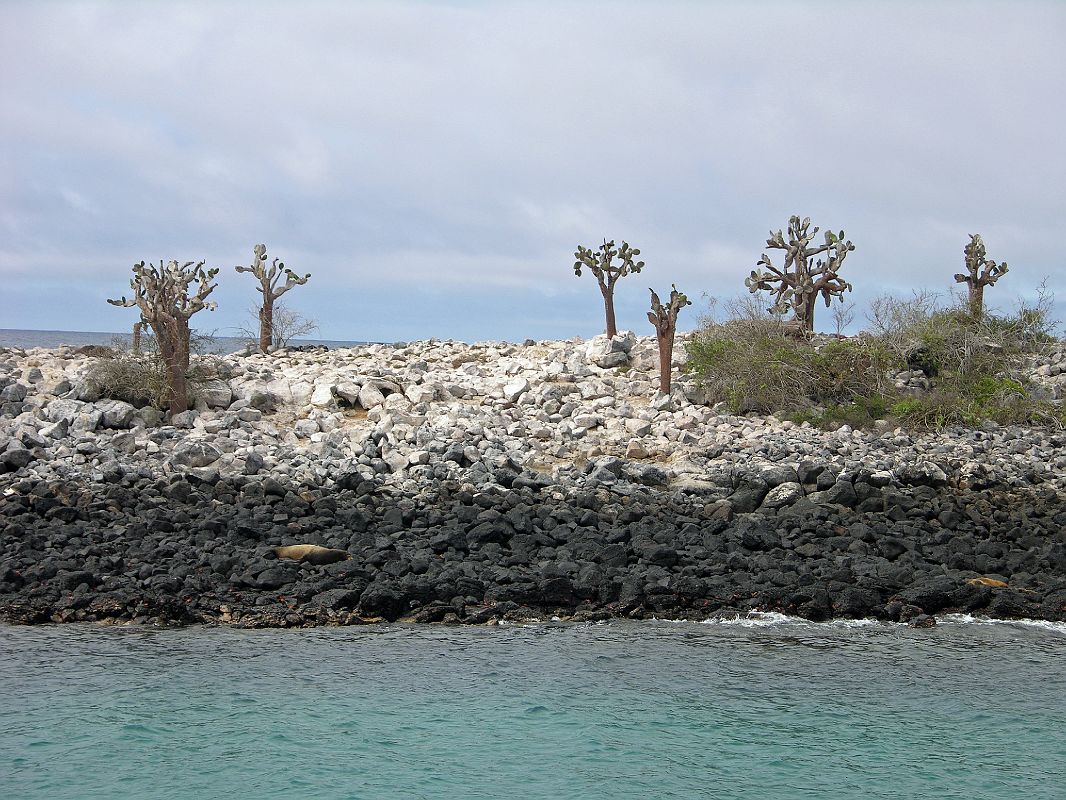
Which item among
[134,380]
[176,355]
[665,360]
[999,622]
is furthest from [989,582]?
[134,380]

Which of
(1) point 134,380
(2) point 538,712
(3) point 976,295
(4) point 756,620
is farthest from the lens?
(3) point 976,295

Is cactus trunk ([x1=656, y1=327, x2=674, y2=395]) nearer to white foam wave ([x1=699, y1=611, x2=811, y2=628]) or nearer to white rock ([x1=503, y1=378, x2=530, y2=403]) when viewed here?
white rock ([x1=503, y1=378, x2=530, y2=403])

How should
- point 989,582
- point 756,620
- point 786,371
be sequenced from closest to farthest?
point 756,620 < point 989,582 < point 786,371

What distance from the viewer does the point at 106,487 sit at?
18.5 m

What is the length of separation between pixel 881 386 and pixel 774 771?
15587mm

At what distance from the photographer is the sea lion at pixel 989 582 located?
14712 millimetres

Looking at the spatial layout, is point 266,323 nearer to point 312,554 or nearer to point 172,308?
point 172,308

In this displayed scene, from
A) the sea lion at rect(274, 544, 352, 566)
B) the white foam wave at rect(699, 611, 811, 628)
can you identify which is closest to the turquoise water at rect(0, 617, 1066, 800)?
the white foam wave at rect(699, 611, 811, 628)

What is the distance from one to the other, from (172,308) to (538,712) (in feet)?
50.7

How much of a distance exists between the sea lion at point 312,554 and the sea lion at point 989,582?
8.69m

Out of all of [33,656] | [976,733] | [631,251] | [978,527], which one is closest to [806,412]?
[978,527]

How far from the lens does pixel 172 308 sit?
23328 millimetres

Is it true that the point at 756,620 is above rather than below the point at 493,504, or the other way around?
below

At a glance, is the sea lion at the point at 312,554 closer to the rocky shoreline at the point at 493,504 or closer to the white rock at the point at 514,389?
the rocky shoreline at the point at 493,504
